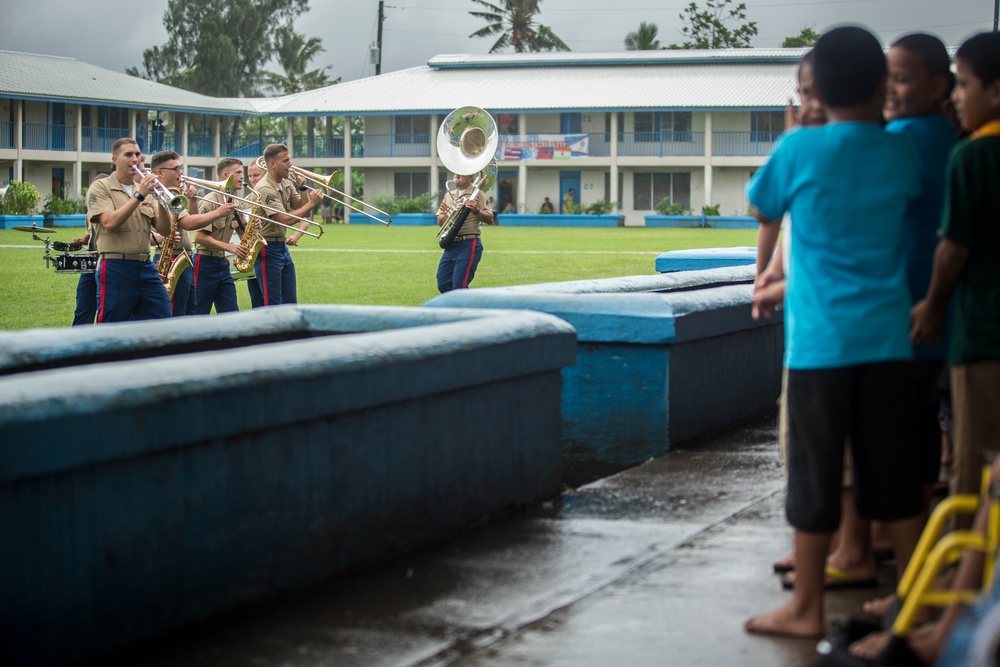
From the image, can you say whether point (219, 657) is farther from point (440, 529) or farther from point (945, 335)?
point (945, 335)

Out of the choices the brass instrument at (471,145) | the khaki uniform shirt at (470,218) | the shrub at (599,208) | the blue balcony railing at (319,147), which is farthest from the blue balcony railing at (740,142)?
the khaki uniform shirt at (470,218)

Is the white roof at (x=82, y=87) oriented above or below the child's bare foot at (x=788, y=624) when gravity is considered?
above

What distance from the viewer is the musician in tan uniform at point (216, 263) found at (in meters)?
11.6

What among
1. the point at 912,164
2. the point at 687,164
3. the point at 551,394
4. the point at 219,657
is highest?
the point at 687,164

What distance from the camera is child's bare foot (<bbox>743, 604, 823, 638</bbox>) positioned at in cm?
389

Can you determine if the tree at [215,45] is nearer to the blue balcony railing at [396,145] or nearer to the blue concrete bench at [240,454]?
the blue balcony railing at [396,145]

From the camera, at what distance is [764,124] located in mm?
57844

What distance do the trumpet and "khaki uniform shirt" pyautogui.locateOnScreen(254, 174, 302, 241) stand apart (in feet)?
3.66

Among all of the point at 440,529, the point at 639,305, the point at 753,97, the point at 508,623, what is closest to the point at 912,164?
the point at 508,623

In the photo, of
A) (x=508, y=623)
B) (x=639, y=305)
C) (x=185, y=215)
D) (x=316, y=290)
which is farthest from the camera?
(x=316, y=290)

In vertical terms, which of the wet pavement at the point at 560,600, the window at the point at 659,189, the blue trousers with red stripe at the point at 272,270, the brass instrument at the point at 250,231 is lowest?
the wet pavement at the point at 560,600

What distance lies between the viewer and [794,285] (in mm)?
3922

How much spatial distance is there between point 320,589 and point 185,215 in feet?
24.8

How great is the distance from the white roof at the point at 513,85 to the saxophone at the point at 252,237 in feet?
140
